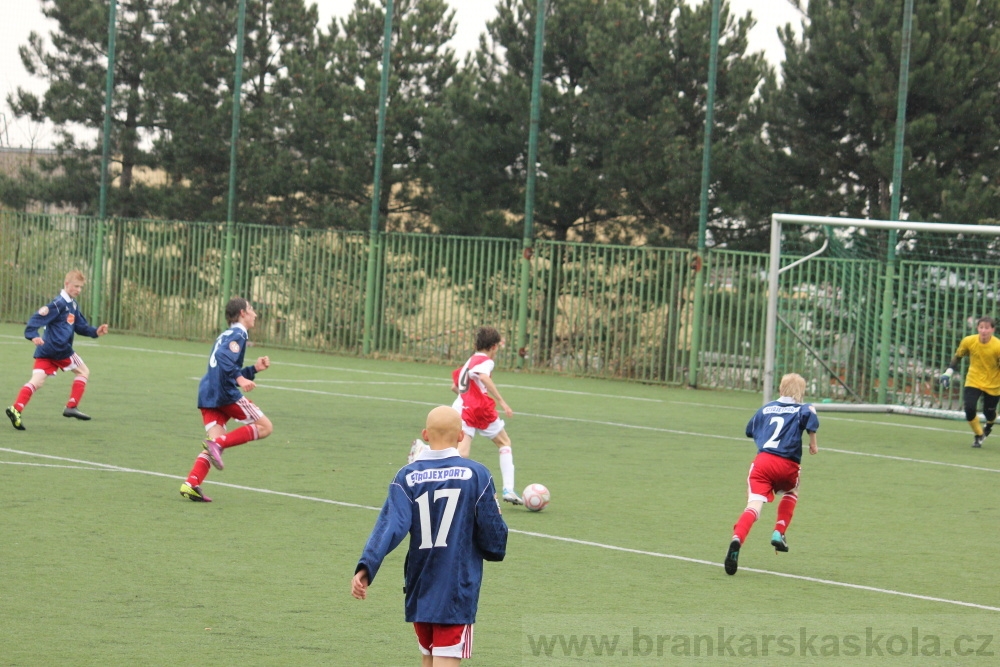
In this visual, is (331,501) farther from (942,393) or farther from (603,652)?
(942,393)

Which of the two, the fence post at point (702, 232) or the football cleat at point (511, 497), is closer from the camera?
the football cleat at point (511, 497)

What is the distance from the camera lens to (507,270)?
88.3 ft

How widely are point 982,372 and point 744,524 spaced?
9385 millimetres

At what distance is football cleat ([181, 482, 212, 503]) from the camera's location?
1055 centimetres

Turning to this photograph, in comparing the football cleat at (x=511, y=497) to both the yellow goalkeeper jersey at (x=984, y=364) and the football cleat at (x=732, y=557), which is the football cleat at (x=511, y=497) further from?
the yellow goalkeeper jersey at (x=984, y=364)

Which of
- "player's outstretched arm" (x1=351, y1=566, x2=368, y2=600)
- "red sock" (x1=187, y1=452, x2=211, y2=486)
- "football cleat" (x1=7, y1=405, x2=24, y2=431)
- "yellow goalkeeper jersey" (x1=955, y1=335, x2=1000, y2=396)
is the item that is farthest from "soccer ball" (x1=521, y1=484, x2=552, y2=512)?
"yellow goalkeeper jersey" (x1=955, y1=335, x2=1000, y2=396)

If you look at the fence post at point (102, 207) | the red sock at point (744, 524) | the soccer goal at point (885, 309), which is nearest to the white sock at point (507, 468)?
the red sock at point (744, 524)

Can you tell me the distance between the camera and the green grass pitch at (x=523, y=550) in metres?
6.85

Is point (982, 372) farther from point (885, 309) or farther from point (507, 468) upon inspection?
point (507, 468)

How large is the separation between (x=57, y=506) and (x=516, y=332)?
16831mm

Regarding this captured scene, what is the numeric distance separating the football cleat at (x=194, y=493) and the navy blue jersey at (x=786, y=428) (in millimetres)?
4489

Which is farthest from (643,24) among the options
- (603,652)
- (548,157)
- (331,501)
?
(603,652)

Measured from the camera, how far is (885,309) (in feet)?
73.4

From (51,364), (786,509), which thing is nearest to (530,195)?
(51,364)
